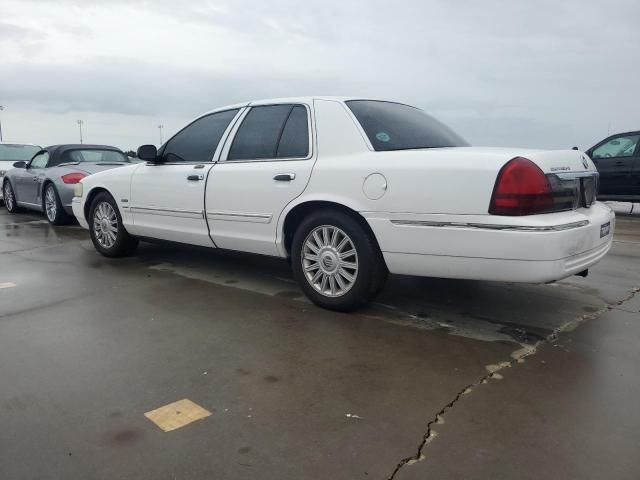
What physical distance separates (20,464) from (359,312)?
233 centimetres

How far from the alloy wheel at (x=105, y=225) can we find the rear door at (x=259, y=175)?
1733 millimetres

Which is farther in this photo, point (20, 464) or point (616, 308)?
point (616, 308)

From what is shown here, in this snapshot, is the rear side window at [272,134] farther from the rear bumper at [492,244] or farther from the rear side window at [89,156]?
the rear side window at [89,156]

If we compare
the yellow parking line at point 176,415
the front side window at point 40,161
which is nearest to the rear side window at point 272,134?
the yellow parking line at point 176,415

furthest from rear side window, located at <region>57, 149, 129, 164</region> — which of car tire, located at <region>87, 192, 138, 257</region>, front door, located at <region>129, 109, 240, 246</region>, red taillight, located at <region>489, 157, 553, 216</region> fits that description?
red taillight, located at <region>489, 157, 553, 216</region>

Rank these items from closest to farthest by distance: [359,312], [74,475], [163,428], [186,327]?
[74,475]
[163,428]
[186,327]
[359,312]

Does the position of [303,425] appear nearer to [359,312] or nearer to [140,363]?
[140,363]

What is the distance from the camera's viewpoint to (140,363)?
3.04m

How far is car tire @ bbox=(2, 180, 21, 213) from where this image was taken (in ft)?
34.7

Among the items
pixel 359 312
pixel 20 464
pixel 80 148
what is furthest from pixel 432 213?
pixel 80 148

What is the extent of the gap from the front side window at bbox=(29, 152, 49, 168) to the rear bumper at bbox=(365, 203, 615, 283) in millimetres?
7751

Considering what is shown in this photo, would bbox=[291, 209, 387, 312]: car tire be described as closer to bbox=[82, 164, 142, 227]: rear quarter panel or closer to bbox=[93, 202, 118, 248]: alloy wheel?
bbox=[82, 164, 142, 227]: rear quarter panel

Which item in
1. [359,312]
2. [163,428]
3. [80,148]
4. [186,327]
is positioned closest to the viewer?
[163,428]

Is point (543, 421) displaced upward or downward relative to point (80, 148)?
downward
